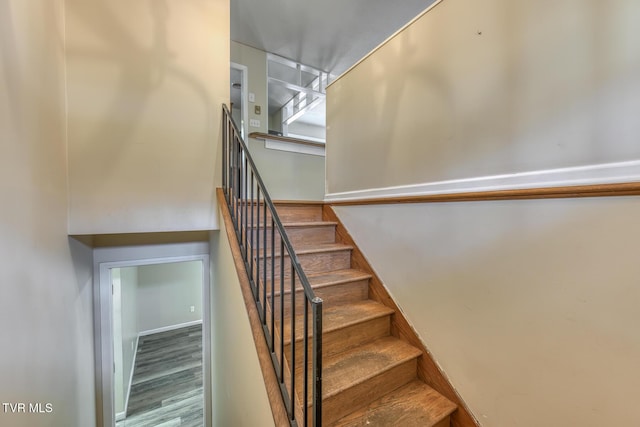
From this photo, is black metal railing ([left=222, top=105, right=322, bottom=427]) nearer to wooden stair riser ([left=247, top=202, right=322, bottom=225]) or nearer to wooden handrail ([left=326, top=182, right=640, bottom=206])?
wooden stair riser ([left=247, top=202, right=322, bottom=225])

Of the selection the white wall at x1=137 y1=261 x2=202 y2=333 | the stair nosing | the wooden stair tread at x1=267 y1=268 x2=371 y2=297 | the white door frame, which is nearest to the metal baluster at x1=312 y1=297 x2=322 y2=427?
the wooden stair tread at x1=267 y1=268 x2=371 y2=297

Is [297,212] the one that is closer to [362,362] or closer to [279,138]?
[362,362]

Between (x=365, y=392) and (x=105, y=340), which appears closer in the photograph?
(x=365, y=392)

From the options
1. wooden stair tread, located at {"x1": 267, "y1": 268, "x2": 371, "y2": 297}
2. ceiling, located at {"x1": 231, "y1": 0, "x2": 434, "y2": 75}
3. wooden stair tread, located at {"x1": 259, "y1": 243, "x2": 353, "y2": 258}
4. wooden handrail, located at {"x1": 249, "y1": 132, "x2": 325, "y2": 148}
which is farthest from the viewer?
wooden handrail, located at {"x1": 249, "y1": 132, "x2": 325, "y2": 148}

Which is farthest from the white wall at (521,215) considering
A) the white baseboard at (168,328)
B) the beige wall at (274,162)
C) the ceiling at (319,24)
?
the white baseboard at (168,328)

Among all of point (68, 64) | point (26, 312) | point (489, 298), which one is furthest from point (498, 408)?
point (68, 64)

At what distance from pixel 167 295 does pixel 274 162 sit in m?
3.88

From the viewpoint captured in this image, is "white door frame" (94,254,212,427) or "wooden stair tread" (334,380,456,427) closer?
"wooden stair tread" (334,380,456,427)

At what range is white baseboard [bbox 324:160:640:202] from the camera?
0.95m

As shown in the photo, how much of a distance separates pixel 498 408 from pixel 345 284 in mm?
1046

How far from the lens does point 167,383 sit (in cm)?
381

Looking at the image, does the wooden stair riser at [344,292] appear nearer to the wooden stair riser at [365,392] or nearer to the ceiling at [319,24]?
the wooden stair riser at [365,392]

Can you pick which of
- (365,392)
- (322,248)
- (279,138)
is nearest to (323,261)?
(322,248)

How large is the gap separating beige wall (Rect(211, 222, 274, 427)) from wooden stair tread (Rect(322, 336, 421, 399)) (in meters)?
0.36
